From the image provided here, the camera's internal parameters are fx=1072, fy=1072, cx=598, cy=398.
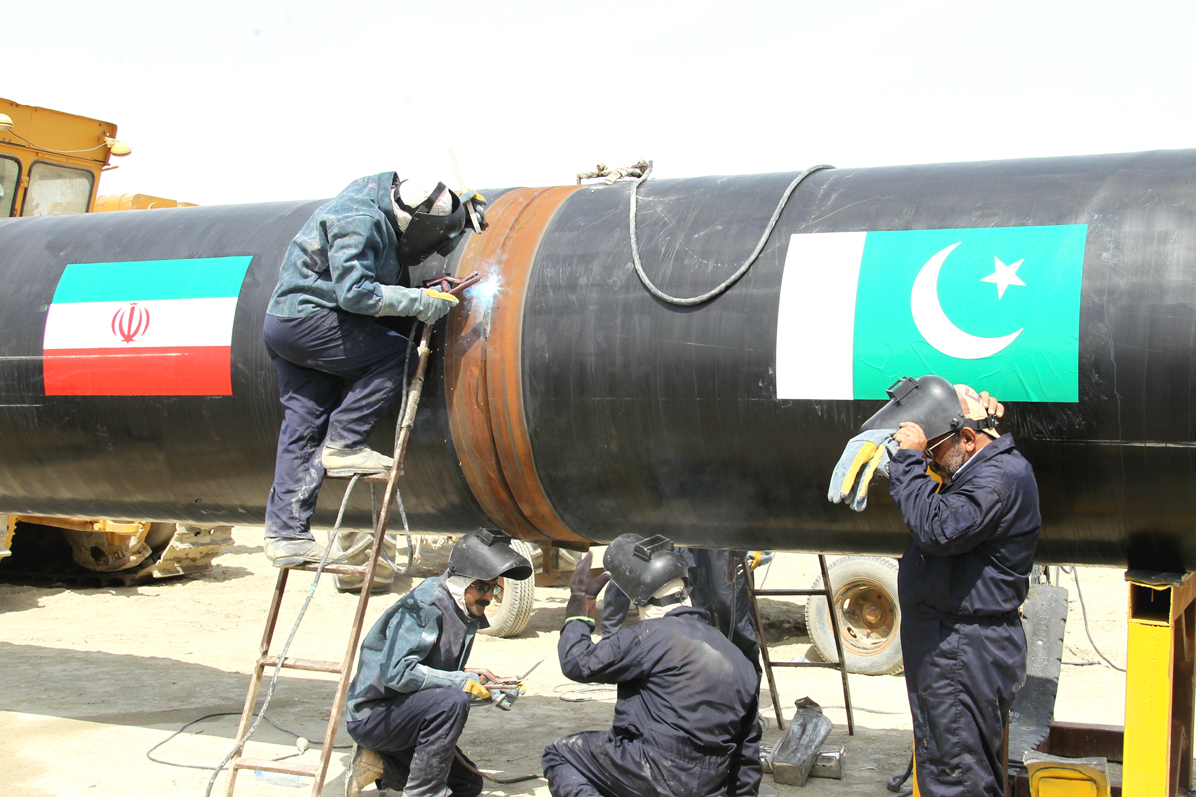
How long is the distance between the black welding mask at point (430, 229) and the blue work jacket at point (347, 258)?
0.16 ft

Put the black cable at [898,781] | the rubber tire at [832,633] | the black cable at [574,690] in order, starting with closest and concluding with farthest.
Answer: the black cable at [898,781] < the black cable at [574,690] < the rubber tire at [832,633]

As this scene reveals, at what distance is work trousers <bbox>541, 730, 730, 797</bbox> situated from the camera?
3.77m

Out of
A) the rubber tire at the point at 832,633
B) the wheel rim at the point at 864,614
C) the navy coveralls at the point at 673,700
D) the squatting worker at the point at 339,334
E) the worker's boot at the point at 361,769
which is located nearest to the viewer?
the navy coveralls at the point at 673,700

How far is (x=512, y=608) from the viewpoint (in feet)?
29.7

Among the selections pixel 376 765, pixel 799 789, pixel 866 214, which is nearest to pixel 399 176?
pixel 866 214

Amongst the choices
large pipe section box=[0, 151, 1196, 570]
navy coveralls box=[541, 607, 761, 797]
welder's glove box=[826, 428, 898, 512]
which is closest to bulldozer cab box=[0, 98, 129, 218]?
large pipe section box=[0, 151, 1196, 570]

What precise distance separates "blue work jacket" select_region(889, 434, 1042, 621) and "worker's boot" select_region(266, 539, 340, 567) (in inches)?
89.7

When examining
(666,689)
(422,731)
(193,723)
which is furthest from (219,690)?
(666,689)

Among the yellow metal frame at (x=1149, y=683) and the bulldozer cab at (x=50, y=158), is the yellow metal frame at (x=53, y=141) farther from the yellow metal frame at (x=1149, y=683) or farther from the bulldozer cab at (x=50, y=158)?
the yellow metal frame at (x=1149, y=683)

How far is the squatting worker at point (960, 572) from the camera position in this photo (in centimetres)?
334

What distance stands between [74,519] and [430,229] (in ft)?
19.7

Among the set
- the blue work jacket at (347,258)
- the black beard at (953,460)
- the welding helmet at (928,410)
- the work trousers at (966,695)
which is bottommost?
the work trousers at (966,695)

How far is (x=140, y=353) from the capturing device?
462cm

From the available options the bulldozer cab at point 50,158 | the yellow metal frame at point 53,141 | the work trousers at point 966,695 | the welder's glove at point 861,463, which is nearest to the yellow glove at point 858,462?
the welder's glove at point 861,463
